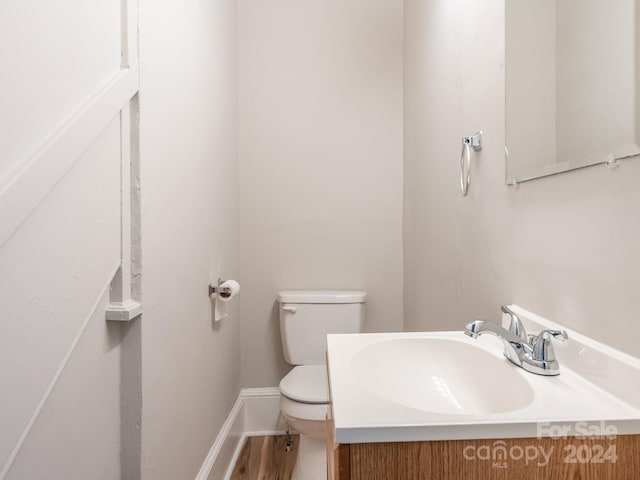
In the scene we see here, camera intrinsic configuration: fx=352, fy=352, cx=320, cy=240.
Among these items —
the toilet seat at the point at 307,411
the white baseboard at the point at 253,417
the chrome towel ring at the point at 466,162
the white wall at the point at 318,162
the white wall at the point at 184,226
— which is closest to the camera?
the white wall at the point at 184,226

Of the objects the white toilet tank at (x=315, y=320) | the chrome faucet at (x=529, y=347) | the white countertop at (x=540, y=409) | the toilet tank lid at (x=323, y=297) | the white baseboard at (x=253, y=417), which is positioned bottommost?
the white baseboard at (x=253, y=417)

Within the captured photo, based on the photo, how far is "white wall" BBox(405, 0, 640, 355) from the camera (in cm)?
64

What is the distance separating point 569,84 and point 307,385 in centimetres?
143

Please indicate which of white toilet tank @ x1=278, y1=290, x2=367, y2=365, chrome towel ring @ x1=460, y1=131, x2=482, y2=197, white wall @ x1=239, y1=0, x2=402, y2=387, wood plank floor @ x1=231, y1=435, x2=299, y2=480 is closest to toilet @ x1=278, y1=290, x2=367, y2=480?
white toilet tank @ x1=278, y1=290, x2=367, y2=365

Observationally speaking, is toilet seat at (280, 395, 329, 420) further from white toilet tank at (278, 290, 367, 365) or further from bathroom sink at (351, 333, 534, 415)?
bathroom sink at (351, 333, 534, 415)

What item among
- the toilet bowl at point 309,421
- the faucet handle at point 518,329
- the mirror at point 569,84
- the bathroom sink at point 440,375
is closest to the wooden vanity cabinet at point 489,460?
the bathroom sink at point 440,375

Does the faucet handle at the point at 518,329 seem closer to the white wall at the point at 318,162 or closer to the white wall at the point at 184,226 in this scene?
the white wall at the point at 184,226

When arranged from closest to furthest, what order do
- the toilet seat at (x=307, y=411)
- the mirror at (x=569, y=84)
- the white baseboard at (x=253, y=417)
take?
the mirror at (x=569, y=84) < the toilet seat at (x=307, y=411) < the white baseboard at (x=253, y=417)

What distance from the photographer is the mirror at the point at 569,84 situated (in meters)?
0.61

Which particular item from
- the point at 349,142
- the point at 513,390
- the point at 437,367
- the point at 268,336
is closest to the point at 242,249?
the point at 268,336

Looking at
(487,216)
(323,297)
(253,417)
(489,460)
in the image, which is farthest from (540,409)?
(253,417)

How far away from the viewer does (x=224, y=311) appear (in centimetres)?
161

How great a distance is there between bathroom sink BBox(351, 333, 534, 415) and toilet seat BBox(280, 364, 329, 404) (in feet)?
1.93

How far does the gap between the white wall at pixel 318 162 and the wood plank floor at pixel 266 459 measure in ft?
1.04
